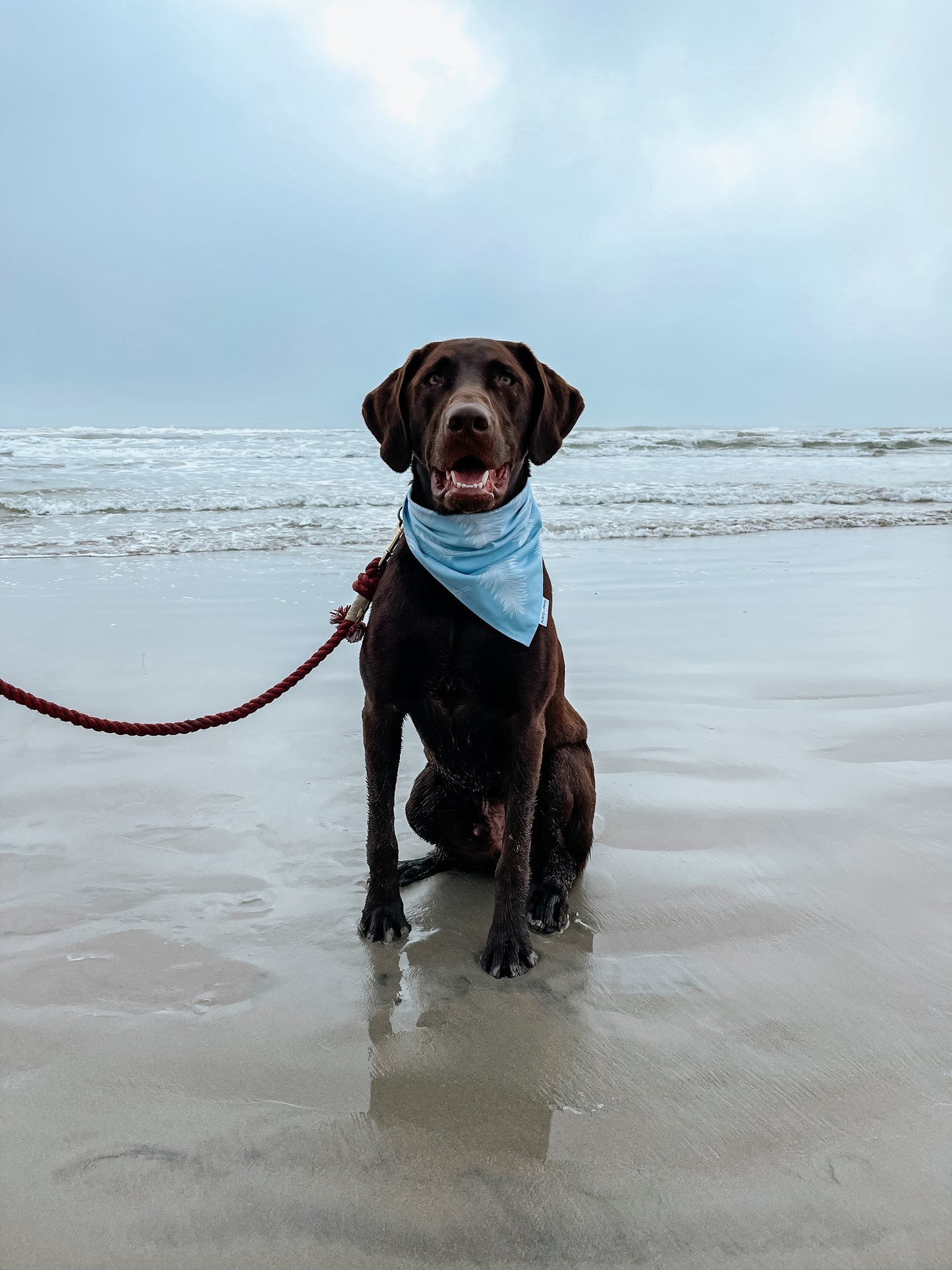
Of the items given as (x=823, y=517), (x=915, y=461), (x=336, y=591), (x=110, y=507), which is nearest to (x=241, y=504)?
(x=110, y=507)

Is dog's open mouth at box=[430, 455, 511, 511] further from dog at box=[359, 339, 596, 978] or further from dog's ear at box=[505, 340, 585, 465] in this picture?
dog's ear at box=[505, 340, 585, 465]

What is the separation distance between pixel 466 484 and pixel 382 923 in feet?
4.25

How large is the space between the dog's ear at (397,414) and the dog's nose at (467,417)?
37 centimetres

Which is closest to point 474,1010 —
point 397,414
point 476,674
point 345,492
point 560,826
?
point 560,826

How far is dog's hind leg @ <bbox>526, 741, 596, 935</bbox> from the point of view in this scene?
3008 mm

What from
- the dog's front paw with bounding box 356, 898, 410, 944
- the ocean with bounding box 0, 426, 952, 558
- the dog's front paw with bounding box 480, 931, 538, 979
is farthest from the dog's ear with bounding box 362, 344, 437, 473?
the ocean with bounding box 0, 426, 952, 558

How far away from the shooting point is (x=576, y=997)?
2457 millimetres

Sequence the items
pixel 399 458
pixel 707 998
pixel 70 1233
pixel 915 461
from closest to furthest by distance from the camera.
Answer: pixel 70 1233, pixel 707 998, pixel 399 458, pixel 915 461

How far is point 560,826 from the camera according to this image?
3.02 metres

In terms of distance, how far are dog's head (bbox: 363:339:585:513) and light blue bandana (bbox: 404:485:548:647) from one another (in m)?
0.05

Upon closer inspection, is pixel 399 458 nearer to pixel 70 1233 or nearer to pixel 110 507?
pixel 70 1233

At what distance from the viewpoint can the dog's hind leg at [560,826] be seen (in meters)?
3.01

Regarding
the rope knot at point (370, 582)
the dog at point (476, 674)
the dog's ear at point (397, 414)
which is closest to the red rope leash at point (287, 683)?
the rope knot at point (370, 582)

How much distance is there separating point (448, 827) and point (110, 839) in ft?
3.84
